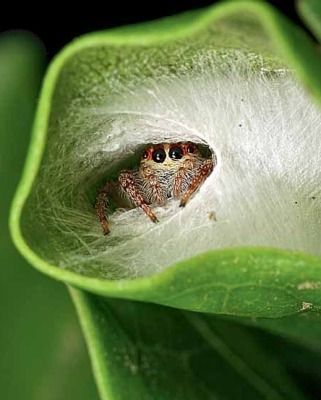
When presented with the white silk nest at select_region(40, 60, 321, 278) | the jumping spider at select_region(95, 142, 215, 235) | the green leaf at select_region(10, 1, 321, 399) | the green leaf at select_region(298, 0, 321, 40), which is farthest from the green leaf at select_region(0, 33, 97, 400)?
the green leaf at select_region(298, 0, 321, 40)

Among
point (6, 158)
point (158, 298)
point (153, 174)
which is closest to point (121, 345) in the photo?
point (158, 298)

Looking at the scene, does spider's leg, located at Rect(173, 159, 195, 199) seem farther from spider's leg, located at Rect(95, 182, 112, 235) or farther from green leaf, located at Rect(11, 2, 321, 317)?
green leaf, located at Rect(11, 2, 321, 317)

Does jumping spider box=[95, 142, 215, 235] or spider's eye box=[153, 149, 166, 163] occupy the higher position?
spider's eye box=[153, 149, 166, 163]

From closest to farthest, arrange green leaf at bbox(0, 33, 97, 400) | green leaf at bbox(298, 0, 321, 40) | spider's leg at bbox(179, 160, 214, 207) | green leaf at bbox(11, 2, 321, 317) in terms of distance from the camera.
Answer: green leaf at bbox(11, 2, 321, 317) < green leaf at bbox(298, 0, 321, 40) < spider's leg at bbox(179, 160, 214, 207) < green leaf at bbox(0, 33, 97, 400)

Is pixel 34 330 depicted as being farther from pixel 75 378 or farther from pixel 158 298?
pixel 158 298

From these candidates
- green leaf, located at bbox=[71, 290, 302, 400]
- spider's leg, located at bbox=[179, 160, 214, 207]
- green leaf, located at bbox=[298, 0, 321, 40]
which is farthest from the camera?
spider's leg, located at bbox=[179, 160, 214, 207]

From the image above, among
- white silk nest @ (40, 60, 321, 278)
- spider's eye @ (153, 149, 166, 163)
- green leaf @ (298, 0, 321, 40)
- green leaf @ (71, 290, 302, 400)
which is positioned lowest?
green leaf @ (71, 290, 302, 400)

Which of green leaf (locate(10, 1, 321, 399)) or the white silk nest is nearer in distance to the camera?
green leaf (locate(10, 1, 321, 399))

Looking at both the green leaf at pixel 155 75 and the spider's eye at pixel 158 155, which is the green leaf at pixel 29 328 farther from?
the green leaf at pixel 155 75

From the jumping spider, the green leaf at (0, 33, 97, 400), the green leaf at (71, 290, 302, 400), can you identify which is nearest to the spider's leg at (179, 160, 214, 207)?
the jumping spider
